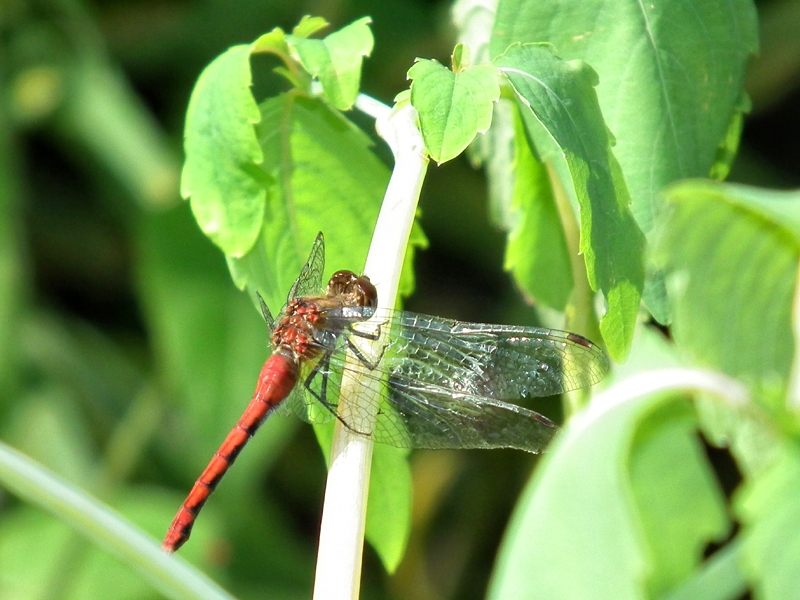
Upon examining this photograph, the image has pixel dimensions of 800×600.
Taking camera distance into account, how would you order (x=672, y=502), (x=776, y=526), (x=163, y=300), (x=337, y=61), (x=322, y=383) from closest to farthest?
(x=776, y=526), (x=337, y=61), (x=672, y=502), (x=322, y=383), (x=163, y=300)

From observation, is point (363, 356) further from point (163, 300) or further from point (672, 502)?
point (163, 300)

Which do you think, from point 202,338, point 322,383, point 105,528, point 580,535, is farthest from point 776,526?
point 202,338

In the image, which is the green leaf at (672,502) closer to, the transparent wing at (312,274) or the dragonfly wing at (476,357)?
the dragonfly wing at (476,357)

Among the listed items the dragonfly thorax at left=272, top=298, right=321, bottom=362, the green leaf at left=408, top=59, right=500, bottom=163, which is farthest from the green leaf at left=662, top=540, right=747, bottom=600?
the dragonfly thorax at left=272, top=298, right=321, bottom=362

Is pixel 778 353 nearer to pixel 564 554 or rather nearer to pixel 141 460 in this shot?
pixel 564 554

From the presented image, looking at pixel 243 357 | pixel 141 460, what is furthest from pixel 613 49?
pixel 141 460

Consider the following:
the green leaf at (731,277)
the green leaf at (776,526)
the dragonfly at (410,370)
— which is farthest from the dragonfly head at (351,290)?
the green leaf at (776,526)

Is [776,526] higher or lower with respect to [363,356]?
higher
